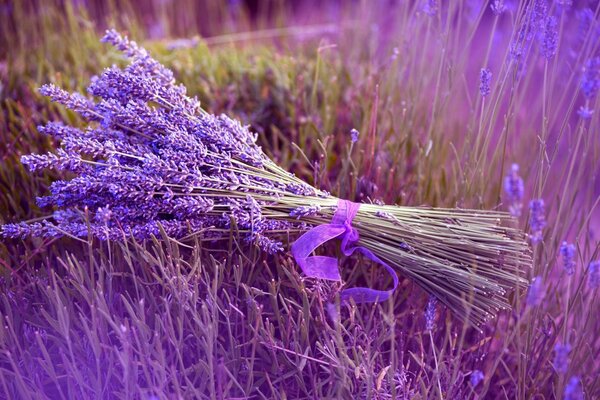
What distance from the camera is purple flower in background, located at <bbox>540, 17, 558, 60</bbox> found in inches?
57.1

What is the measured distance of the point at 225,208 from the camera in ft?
4.82

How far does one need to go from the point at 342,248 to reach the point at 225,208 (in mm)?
295

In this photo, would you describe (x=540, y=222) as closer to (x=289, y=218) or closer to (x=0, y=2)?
(x=289, y=218)

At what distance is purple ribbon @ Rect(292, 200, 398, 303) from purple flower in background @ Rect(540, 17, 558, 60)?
575mm

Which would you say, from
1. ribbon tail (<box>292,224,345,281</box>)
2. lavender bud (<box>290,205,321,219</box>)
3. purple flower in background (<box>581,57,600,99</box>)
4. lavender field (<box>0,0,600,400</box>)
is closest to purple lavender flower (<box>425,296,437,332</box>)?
lavender field (<box>0,0,600,400</box>)

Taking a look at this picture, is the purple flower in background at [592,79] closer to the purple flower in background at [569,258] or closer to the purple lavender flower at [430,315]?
the purple flower in background at [569,258]

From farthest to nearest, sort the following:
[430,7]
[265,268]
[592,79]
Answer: [430,7]
[265,268]
[592,79]

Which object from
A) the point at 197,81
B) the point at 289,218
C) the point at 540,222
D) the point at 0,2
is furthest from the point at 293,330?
the point at 0,2

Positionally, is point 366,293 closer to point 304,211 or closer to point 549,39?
point 304,211

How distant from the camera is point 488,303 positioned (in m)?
1.39

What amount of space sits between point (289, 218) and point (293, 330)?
0.28 m

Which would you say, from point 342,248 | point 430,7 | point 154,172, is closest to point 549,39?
point 430,7

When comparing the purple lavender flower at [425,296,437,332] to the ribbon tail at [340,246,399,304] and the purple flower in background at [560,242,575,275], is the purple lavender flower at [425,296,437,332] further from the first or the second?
the purple flower in background at [560,242,575,275]

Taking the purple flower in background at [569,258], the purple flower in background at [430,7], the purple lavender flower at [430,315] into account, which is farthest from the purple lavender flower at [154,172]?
the purple flower in background at [430,7]
